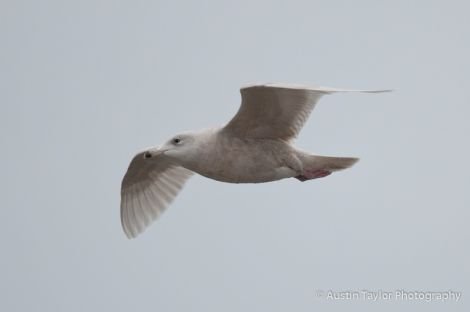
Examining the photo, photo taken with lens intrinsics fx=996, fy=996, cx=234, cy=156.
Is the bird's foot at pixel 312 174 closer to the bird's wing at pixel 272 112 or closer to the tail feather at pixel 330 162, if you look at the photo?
the tail feather at pixel 330 162

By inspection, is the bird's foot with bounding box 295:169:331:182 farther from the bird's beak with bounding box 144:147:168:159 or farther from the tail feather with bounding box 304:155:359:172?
the bird's beak with bounding box 144:147:168:159

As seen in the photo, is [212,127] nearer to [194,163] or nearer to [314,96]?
[194,163]

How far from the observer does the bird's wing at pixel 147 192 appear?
1363 centimetres

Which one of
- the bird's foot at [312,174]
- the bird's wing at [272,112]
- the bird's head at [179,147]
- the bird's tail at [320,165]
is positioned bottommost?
the bird's foot at [312,174]

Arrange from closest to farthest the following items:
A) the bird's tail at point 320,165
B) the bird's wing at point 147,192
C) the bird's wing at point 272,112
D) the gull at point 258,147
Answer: the bird's wing at point 272,112 → the gull at point 258,147 → the bird's tail at point 320,165 → the bird's wing at point 147,192

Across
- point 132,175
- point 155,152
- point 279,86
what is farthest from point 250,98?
point 132,175

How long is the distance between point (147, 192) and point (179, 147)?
97.3 inches

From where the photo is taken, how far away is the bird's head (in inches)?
446

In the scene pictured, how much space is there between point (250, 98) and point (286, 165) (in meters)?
A: 1.03

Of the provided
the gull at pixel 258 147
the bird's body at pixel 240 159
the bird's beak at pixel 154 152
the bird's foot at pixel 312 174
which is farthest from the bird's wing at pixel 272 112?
the bird's beak at pixel 154 152

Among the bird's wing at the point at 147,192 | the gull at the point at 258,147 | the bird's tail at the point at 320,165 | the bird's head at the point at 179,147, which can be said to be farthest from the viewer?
the bird's wing at the point at 147,192

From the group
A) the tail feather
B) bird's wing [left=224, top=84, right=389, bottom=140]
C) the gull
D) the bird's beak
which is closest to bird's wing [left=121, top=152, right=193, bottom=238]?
the bird's beak

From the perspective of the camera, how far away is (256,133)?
37.2 ft

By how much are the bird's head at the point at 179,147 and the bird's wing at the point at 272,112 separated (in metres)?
0.44
